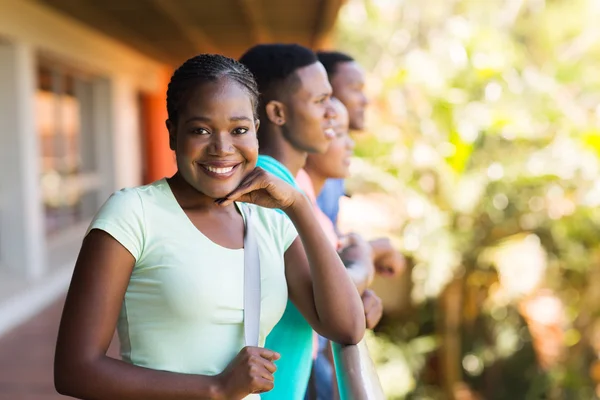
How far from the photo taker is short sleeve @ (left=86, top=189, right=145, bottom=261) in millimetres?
1159

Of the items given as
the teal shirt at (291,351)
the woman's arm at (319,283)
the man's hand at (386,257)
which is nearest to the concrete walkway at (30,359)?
the man's hand at (386,257)

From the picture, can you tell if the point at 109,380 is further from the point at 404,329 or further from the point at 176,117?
the point at 404,329

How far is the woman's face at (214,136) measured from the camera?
1285 mm

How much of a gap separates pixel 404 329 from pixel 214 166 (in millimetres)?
6911

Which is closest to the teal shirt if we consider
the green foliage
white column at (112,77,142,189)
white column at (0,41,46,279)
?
the green foliage

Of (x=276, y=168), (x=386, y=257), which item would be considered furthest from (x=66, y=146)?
(x=276, y=168)

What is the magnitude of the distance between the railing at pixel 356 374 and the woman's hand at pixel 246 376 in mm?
174

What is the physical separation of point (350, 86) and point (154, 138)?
12.4 m

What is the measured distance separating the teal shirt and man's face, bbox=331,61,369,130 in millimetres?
968

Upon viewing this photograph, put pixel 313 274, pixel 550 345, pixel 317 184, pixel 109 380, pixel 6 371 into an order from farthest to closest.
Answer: pixel 550 345 < pixel 6 371 < pixel 317 184 < pixel 313 274 < pixel 109 380

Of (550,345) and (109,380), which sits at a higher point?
(109,380)

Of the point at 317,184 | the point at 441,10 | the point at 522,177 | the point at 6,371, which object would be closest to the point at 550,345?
the point at 522,177

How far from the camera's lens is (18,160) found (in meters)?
6.56

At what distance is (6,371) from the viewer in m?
4.75
